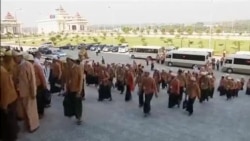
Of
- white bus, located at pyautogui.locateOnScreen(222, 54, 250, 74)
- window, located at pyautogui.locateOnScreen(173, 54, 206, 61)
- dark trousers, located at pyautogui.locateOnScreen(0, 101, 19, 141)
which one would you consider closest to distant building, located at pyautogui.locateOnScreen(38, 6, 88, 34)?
window, located at pyautogui.locateOnScreen(173, 54, 206, 61)

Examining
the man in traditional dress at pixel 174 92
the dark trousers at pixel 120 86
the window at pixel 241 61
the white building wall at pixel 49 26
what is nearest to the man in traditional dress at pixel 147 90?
the man in traditional dress at pixel 174 92

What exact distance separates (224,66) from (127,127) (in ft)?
67.8

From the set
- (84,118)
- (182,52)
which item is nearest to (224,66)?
(182,52)

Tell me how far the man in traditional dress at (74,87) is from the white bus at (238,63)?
21.0m

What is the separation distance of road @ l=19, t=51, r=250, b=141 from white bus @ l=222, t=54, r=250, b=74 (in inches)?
609

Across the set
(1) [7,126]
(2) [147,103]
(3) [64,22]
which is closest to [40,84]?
(1) [7,126]

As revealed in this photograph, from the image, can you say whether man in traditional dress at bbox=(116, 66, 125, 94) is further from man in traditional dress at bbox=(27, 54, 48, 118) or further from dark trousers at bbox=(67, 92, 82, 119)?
dark trousers at bbox=(67, 92, 82, 119)

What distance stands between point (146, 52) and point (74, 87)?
29073 mm

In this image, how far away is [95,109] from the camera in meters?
10.6

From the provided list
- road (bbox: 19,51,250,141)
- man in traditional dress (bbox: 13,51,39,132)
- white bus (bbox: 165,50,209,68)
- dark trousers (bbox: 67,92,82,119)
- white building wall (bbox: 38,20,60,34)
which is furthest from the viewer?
white building wall (bbox: 38,20,60,34)

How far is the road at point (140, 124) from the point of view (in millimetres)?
7910

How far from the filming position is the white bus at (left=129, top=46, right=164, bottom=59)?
3600cm

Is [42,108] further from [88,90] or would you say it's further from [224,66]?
[224,66]

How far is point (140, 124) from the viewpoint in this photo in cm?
910
